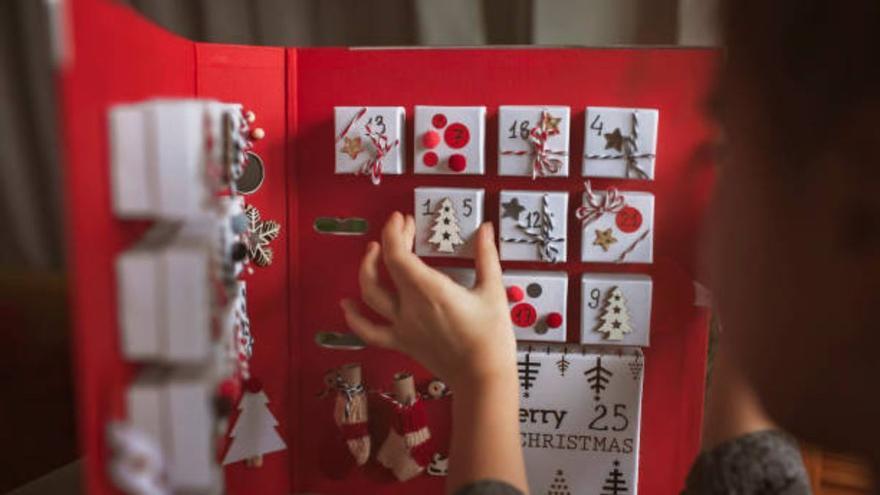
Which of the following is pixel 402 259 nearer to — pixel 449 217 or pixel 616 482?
pixel 449 217

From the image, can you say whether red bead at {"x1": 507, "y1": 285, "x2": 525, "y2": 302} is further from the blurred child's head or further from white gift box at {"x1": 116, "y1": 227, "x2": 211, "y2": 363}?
white gift box at {"x1": 116, "y1": 227, "x2": 211, "y2": 363}

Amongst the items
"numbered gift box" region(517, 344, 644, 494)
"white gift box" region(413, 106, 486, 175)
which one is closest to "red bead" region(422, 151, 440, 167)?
"white gift box" region(413, 106, 486, 175)

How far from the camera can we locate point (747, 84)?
0.58 m

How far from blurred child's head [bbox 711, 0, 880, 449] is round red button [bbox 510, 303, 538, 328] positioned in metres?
0.28

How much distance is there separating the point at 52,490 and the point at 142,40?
0.56m

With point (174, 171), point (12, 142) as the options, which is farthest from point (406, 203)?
point (12, 142)

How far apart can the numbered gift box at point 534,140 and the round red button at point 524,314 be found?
0.15m

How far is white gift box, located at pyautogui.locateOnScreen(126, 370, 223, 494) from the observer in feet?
1.69

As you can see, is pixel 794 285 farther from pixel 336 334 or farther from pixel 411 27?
pixel 411 27

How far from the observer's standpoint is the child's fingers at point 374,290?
78 cm

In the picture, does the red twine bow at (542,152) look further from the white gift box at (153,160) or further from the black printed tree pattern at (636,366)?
the white gift box at (153,160)

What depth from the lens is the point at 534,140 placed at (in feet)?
2.88

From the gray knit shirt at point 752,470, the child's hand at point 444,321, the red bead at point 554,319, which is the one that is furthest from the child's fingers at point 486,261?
the gray knit shirt at point 752,470

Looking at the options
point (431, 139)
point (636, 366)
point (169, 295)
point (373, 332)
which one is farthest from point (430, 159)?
point (169, 295)
